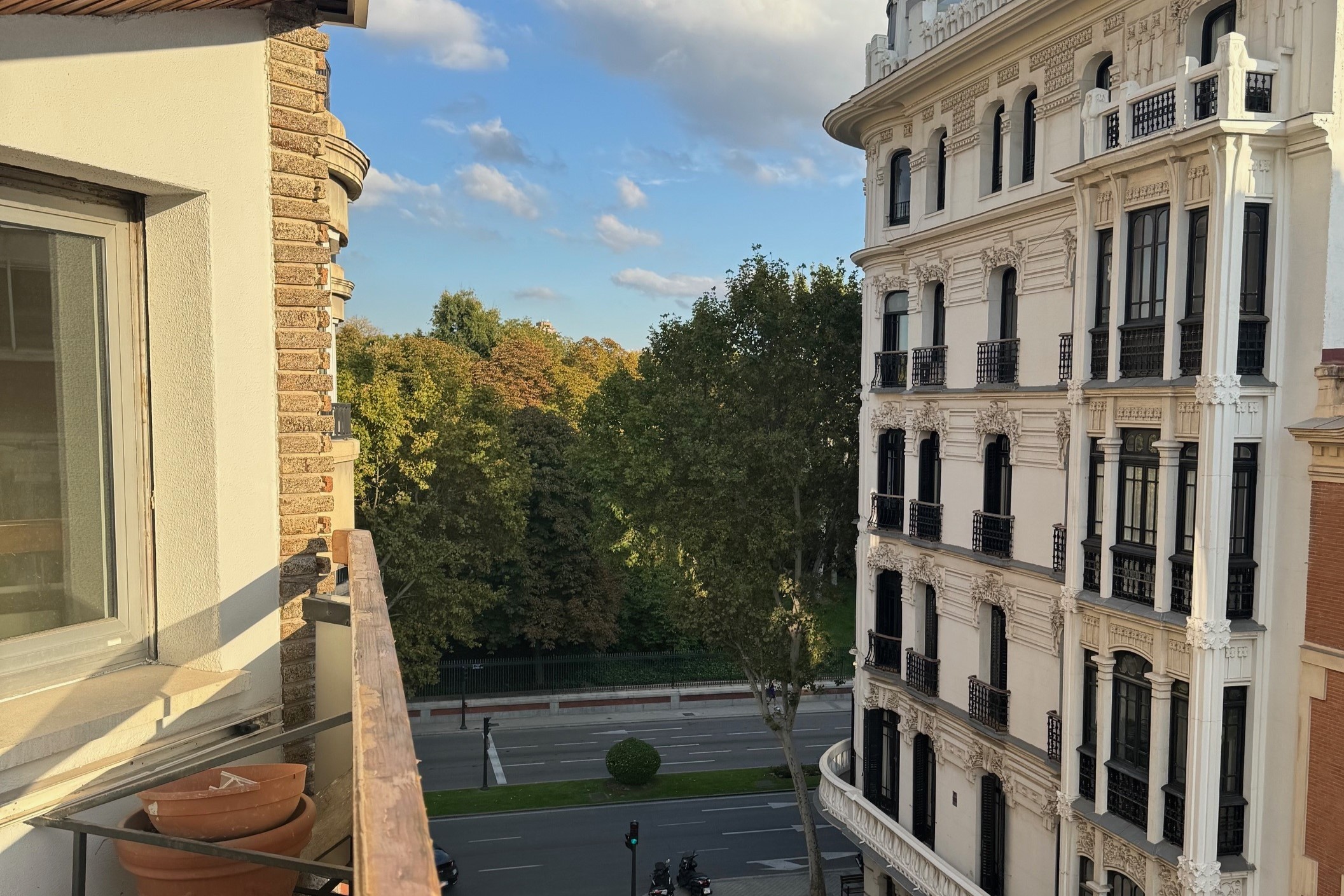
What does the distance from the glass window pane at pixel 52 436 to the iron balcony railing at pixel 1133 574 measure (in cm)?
1356

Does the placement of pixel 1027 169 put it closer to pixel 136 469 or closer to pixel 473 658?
pixel 136 469

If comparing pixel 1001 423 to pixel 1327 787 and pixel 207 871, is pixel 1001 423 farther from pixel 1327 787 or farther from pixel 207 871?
pixel 207 871

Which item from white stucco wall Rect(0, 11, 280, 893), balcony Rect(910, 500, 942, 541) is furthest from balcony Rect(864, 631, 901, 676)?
white stucco wall Rect(0, 11, 280, 893)

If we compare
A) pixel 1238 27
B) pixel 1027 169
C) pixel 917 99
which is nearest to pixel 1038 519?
pixel 1027 169

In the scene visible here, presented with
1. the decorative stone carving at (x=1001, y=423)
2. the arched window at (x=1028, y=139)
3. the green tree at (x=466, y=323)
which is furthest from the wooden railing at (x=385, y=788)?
the green tree at (x=466, y=323)

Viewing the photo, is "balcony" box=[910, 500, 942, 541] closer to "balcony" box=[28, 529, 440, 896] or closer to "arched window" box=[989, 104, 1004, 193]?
"arched window" box=[989, 104, 1004, 193]

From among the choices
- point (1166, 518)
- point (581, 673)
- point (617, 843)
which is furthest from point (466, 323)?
point (1166, 518)

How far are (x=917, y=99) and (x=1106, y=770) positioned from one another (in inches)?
557

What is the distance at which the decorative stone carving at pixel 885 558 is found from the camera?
72.7 feet

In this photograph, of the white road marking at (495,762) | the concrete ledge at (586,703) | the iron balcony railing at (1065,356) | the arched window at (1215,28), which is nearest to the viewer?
the arched window at (1215,28)

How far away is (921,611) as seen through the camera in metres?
21.6

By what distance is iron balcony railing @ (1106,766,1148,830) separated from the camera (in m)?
14.3

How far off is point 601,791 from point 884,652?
47.7 ft

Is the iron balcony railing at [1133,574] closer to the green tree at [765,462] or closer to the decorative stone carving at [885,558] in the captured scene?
the decorative stone carving at [885,558]
